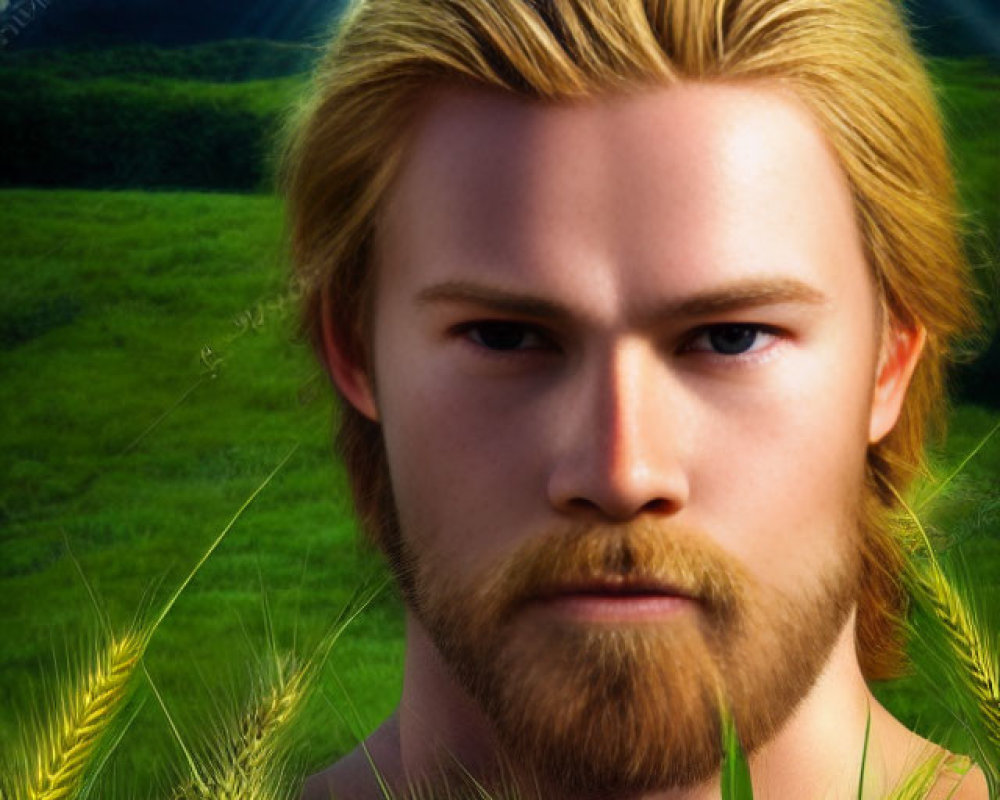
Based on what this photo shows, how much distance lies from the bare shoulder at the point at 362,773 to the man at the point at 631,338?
7.5 inches

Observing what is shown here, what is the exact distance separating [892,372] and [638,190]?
1.50 ft

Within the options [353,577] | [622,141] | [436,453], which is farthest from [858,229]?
[353,577]

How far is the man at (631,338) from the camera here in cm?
157

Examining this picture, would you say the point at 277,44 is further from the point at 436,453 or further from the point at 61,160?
the point at 436,453

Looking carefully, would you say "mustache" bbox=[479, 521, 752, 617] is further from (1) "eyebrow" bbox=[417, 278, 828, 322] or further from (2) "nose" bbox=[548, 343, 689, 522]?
(1) "eyebrow" bbox=[417, 278, 828, 322]

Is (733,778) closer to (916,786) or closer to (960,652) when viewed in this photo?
(916,786)

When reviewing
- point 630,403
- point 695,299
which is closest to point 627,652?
point 630,403

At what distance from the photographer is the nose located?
153 centimetres

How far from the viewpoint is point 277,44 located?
2.12 metres

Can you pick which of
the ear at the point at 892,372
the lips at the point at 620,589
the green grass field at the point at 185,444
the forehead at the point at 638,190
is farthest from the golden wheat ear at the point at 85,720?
the ear at the point at 892,372

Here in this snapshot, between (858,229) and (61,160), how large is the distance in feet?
4.04

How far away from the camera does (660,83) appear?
159cm

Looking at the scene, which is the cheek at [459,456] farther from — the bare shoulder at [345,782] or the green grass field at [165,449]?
the bare shoulder at [345,782]

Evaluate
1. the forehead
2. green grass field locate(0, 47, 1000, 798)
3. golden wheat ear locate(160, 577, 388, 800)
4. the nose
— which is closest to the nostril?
the nose
